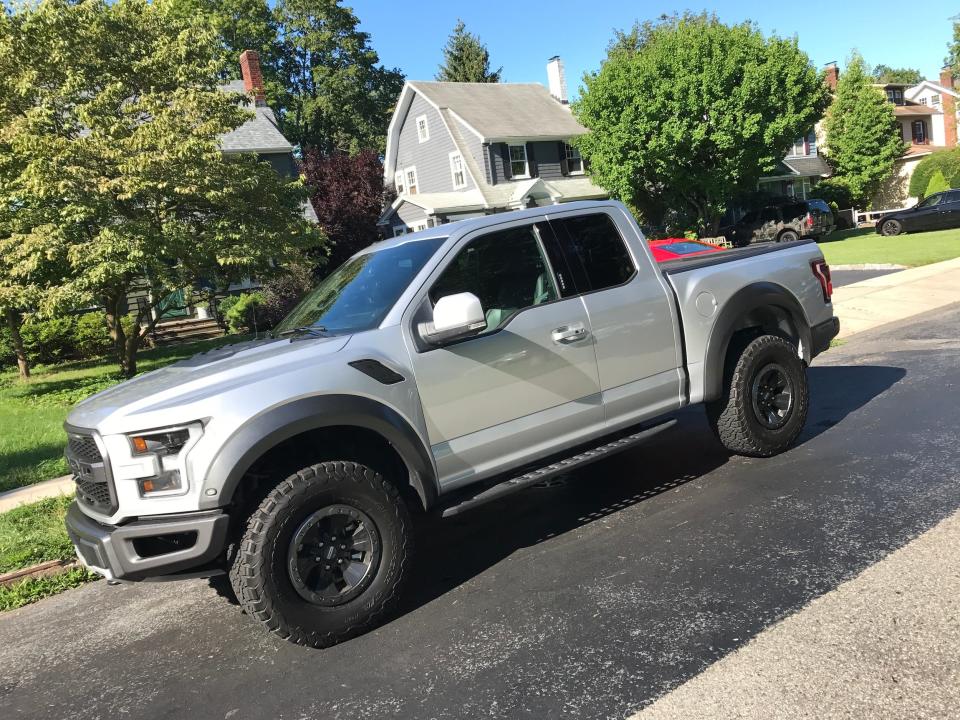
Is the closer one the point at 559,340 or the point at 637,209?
the point at 559,340

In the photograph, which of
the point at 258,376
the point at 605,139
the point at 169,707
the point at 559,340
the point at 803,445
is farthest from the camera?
the point at 605,139

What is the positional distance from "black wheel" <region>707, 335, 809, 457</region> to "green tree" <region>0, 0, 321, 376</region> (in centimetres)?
933

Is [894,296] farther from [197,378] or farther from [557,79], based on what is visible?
[557,79]

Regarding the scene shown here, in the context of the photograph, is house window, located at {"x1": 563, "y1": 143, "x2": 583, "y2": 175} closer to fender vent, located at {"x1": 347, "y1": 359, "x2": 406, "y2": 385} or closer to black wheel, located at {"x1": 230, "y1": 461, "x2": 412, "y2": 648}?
fender vent, located at {"x1": 347, "y1": 359, "x2": 406, "y2": 385}

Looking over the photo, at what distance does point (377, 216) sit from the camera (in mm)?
33031

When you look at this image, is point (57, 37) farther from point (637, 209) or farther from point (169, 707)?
point (637, 209)

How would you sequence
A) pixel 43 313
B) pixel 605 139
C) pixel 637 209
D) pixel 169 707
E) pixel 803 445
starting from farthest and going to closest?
pixel 637 209 → pixel 605 139 → pixel 43 313 → pixel 803 445 → pixel 169 707

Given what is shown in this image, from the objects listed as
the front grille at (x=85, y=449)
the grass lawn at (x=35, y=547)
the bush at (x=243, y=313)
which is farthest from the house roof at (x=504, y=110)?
the front grille at (x=85, y=449)

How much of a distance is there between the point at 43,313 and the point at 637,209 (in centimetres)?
2595

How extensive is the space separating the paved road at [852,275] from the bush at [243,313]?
1479 cm

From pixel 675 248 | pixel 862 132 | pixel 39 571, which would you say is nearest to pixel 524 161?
pixel 862 132

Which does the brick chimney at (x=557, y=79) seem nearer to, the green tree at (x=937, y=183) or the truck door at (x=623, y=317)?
the green tree at (x=937, y=183)

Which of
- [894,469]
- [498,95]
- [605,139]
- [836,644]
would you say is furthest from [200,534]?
[498,95]

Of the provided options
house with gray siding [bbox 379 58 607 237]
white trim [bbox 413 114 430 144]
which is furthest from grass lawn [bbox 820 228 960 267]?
white trim [bbox 413 114 430 144]
